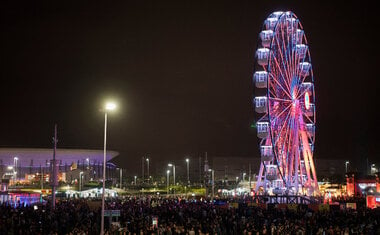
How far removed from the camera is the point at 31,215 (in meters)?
31.1

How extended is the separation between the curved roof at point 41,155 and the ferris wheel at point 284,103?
94.2m

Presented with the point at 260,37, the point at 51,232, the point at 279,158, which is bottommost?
the point at 51,232

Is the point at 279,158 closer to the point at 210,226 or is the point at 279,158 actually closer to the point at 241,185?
the point at 210,226

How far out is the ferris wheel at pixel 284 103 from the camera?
53.7 meters

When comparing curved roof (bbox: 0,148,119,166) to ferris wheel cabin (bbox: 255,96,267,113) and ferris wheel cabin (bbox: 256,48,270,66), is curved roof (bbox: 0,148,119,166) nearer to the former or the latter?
ferris wheel cabin (bbox: 256,48,270,66)

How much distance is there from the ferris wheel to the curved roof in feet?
309

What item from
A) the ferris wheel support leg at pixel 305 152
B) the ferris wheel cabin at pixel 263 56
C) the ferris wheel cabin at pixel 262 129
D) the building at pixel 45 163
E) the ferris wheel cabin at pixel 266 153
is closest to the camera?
the ferris wheel cabin at pixel 262 129

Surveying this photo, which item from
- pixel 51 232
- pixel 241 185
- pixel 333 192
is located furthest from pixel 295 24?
pixel 241 185

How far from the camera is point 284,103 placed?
178 ft

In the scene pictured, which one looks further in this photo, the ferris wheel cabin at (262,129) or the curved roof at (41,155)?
the curved roof at (41,155)

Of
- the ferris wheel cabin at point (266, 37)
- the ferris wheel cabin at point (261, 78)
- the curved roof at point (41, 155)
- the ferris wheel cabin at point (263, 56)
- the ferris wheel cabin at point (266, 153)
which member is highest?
the ferris wheel cabin at point (266, 37)

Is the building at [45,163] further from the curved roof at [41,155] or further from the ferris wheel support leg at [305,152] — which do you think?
the ferris wheel support leg at [305,152]

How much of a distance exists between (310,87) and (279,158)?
9.97 m

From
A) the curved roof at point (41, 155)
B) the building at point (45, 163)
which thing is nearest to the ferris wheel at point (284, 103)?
the building at point (45, 163)
